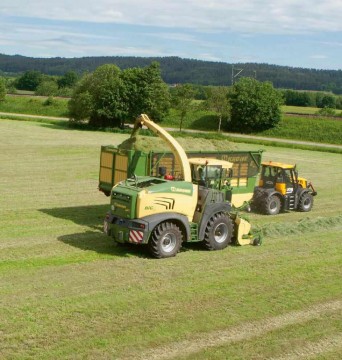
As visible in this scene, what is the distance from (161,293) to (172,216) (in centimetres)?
301

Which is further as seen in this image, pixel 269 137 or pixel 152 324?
pixel 269 137

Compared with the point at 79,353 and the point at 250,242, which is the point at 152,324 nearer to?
the point at 79,353

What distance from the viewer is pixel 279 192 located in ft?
78.9

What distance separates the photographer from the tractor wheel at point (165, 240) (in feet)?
52.2

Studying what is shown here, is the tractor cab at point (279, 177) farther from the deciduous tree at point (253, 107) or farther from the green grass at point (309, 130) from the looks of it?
the deciduous tree at point (253, 107)

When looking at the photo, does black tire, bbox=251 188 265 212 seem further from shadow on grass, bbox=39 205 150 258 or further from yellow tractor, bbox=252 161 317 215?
shadow on grass, bbox=39 205 150 258

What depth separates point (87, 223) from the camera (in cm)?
2059

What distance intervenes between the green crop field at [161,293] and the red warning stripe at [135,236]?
61 cm

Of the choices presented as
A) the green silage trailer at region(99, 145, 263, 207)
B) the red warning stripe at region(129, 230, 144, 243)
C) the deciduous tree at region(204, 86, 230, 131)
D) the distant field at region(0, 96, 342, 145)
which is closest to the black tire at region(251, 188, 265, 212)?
the green silage trailer at region(99, 145, 263, 207)

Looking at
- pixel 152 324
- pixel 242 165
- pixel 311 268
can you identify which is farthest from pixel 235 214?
pixel 152 324

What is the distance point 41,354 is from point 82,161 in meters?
28.8

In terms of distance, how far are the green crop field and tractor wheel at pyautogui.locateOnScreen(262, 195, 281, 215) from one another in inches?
17.0

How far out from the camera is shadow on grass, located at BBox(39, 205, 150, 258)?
17.0 m

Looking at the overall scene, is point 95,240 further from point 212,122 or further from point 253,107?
point 212,122
